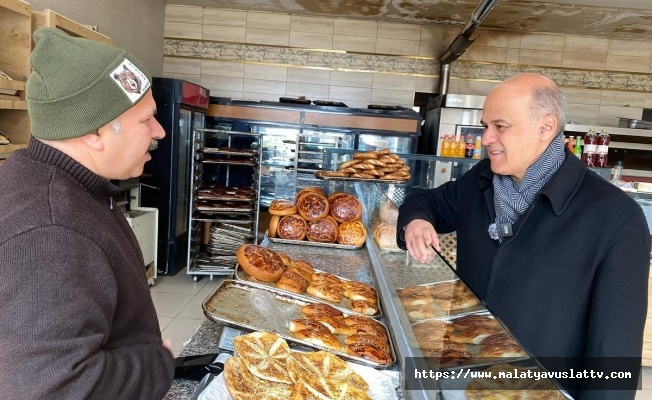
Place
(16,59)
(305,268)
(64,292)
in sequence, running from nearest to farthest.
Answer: (64,292), (305,268), (16,59)

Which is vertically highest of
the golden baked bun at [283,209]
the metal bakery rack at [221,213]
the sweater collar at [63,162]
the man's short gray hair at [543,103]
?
the man's short gray hair at [543,103]

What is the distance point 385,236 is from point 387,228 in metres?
0.05

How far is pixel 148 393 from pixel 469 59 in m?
7.46

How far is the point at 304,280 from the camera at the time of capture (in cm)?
218

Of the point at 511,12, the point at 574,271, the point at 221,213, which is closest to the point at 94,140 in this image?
the point at 574,271

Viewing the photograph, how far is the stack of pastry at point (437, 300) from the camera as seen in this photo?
45.2 inches

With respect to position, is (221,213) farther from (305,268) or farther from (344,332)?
(344,332)

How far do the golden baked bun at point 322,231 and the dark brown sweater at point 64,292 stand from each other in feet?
6.59

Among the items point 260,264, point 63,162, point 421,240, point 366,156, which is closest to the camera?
point 63,162

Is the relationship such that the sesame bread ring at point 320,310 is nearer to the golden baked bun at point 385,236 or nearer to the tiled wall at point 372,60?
the golden baked bun at point 385,236

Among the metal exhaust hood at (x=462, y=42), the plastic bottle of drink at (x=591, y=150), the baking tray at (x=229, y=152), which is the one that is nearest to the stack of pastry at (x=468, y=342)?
the plastic bottle of drink at (x=591, y=150)

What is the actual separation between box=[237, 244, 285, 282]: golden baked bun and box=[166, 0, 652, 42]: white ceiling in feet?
16.3

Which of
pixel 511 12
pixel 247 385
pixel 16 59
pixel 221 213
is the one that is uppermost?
pixel 511 12

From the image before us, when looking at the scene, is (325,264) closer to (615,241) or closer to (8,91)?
(615,241)
